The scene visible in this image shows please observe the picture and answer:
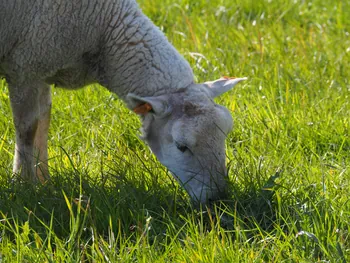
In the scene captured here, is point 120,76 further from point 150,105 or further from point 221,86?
point 221,86

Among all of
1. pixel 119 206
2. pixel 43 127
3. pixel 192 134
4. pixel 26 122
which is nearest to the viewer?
pixel 119 206

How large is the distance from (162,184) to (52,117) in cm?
138

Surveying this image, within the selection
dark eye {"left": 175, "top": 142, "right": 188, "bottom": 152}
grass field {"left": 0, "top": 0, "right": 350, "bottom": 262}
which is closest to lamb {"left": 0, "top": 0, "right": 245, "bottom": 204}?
dark eye {"left": 175, "top": 142, "right": 188, "bottom": 152}

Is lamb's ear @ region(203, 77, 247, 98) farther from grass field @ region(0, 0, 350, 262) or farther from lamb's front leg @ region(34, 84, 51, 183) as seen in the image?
lamb's front leg @ region(34, 84, 51, 183)

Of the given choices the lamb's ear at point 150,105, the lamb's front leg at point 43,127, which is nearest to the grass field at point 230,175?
the lamb's front leg at point 43,127

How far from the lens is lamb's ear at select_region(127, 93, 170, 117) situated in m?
4.68

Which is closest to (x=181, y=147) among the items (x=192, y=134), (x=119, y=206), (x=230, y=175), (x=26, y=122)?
(x=192, y=134)

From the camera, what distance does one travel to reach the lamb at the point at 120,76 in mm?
4680

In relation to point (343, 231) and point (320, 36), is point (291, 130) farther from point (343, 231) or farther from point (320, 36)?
point (320, 36)

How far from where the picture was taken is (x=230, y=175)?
4945 millimetres

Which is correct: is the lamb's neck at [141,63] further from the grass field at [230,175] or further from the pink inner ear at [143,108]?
the grass field at [230,175]

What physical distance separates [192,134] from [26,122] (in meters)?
1.07

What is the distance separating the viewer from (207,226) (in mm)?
4457

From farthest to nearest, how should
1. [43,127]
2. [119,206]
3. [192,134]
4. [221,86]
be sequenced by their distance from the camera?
[43,127] < [221,86] < [192,134] < [119,206]
